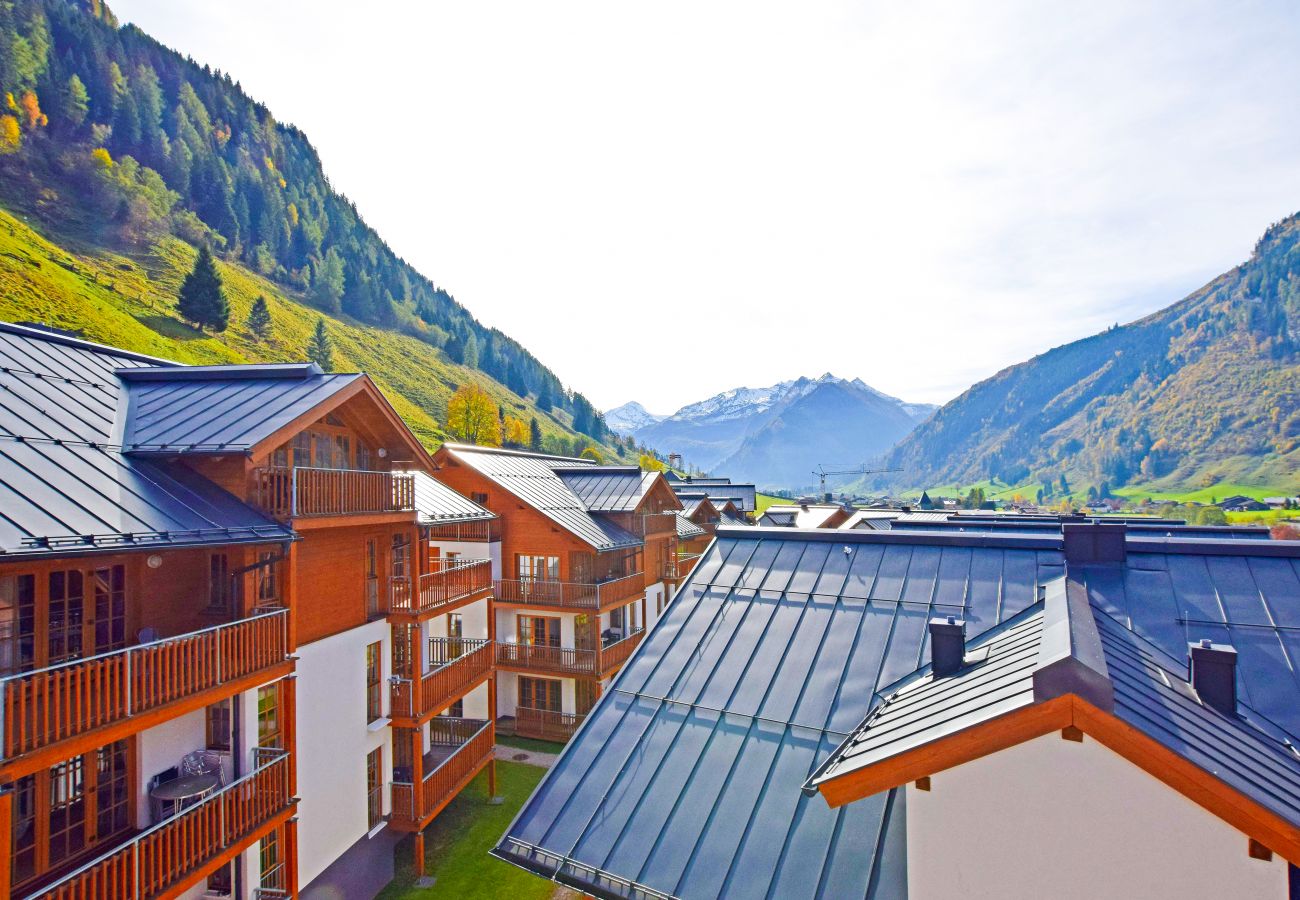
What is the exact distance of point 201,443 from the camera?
11594 millimetres

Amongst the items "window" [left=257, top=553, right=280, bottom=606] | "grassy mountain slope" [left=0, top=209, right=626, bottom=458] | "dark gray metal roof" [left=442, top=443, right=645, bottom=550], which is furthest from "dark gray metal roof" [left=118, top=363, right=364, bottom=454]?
"grassy mountain slope" [left=0, top=209, right=626, bottom=458]

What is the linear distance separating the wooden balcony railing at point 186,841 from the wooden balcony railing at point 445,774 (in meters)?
4.96

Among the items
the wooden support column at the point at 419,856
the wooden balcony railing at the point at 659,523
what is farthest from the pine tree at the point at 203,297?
the wooden support column at the point at 419,856

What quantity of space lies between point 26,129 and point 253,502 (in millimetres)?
111687

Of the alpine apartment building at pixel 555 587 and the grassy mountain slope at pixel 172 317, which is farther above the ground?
the grassy mountain slope at pixel 172 317

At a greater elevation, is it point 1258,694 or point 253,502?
point 253,502

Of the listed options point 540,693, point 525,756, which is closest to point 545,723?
point 540,693

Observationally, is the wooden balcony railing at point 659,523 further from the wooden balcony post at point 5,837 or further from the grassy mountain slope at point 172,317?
the grassy mountain slope at point 172,317

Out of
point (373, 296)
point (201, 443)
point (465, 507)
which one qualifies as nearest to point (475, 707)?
point (465, 507)

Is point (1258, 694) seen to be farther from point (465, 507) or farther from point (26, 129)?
point (26, 129)

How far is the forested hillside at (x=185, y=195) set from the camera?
78.2m

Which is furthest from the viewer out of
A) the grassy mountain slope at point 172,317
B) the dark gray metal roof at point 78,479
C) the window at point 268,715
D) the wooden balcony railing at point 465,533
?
the grassy mountain slope at point 172,317

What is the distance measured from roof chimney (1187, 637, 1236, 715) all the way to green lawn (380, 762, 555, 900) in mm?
13330

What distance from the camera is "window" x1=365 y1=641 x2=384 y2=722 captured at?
16.5 meters
